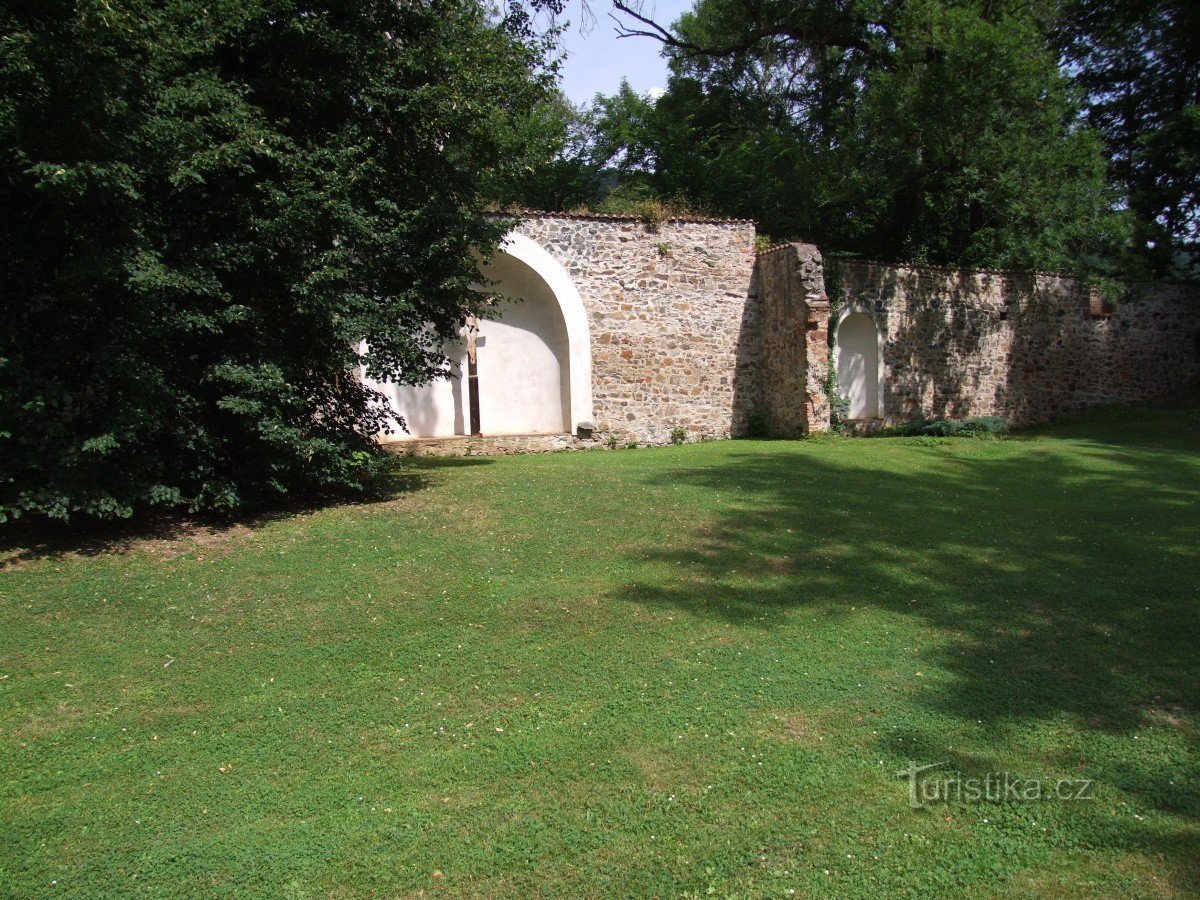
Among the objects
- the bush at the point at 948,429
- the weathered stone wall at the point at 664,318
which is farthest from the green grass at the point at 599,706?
the bush at the point at 948,429

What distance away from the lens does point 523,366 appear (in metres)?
16.2

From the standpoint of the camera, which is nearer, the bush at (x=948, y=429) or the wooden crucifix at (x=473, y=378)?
the wooden crucifix at (x=473, y=378)

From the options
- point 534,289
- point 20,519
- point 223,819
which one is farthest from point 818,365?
point 223,819

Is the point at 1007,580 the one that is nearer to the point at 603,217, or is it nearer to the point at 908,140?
the point at 603,217

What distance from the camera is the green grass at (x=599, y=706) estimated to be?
131 inches

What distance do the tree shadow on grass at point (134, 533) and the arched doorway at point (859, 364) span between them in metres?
11.6

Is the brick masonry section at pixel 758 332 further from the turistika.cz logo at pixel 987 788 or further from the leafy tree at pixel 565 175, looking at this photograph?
the turistika.cz logo at pixel 987 788

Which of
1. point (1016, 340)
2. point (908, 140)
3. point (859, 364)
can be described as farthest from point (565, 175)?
point (1016, 340)

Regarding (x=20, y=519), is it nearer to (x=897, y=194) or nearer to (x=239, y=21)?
(x=239, y=21)

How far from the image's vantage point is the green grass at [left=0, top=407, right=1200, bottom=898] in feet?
11.0

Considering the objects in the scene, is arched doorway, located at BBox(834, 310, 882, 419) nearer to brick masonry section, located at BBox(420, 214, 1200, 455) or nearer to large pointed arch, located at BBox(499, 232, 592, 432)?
brick masonry section, located at BBox(420, 214, 1200, 455)

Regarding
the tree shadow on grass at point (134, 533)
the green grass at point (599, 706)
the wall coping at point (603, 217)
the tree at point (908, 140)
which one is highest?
the tree at point (908, 140)

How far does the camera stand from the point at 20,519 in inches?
312

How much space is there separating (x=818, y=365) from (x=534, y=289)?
17.9ft
